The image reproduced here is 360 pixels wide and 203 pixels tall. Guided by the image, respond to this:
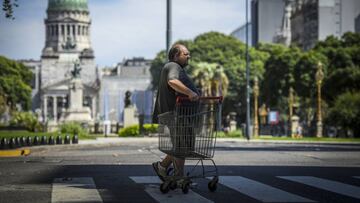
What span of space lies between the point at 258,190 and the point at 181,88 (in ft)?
5.11

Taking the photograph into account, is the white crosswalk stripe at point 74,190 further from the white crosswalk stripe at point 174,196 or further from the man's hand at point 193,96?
the man's hand at point 193,96

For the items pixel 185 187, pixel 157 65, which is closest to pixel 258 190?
pixel 185 187

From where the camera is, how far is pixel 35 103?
651 feet

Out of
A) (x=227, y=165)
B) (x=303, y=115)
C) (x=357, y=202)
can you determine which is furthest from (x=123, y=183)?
(x=303, y=115)

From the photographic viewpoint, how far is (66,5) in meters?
188

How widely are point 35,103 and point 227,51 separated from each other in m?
94.9

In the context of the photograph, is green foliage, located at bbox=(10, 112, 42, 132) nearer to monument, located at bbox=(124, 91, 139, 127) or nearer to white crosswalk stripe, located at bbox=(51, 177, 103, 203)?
monument, located at bbox=(124, 91, 139, 127)

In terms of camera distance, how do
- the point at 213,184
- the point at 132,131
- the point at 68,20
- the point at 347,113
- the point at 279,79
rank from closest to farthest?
the point at 213,184 → the point at 132,131 → the point at 347,113 → the point at 279,79 → the point at 68,20

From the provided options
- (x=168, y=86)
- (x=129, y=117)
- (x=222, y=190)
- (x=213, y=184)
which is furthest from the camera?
(x=129, y=117)

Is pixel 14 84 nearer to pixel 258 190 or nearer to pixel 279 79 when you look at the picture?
pixel 279 79

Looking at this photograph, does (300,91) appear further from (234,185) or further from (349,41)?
(234,185)

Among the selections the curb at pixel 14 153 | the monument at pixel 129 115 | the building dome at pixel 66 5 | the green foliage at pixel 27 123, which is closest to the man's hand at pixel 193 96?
the curb at pixel 14 153

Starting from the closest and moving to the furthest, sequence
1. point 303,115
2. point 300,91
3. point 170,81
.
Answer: point 170,81, point 300,91, point 303,115

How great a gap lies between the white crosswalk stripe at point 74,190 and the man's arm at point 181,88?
1454 millimetres
